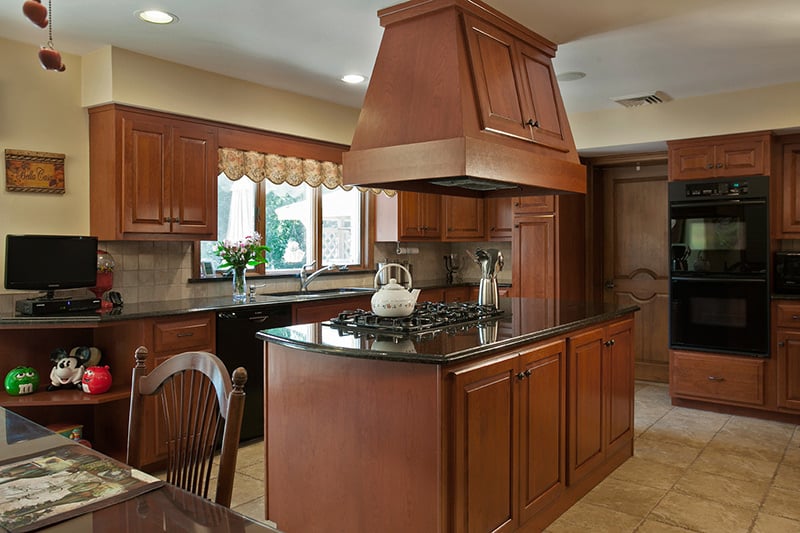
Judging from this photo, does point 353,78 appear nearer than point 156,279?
No

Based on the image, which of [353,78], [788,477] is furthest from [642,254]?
[353,78]

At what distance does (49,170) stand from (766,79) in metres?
5.08

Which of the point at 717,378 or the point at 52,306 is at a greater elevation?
the point at 52,306

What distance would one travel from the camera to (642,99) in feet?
16.6

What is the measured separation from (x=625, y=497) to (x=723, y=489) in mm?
603

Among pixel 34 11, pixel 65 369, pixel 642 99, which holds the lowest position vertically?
pixel 65 369

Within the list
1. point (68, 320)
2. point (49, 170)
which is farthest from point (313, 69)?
point (68, 320)

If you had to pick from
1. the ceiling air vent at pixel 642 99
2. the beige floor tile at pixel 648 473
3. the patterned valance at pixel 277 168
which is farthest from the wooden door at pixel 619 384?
the patterned valance at pixel 277 168

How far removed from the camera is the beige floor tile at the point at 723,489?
10.8ft

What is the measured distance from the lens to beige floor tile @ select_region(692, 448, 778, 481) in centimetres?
367

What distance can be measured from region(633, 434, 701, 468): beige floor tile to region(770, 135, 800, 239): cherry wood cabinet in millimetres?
2042

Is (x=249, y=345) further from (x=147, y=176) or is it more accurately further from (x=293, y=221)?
(x=293, y=221)

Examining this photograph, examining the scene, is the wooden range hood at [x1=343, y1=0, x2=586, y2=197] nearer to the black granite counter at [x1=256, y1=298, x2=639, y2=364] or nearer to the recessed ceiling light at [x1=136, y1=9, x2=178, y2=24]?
the black granite counter at [x1=256, y1=298, x2=639, y2=364]

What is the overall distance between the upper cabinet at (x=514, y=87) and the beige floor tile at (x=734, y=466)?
7.06ft
